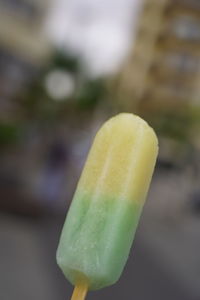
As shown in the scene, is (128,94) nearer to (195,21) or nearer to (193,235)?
(195,21)

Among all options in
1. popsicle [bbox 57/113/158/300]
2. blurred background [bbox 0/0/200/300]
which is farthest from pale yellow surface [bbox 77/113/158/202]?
blurred background [bbox 0/0/200/300]

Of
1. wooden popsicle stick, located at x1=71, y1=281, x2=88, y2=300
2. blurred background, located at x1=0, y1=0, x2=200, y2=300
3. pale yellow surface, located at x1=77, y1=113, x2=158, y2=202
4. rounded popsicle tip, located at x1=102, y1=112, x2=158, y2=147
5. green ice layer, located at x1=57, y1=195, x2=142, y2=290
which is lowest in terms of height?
blurred background, located at x1=0, y1=0, x2=200, y2=300

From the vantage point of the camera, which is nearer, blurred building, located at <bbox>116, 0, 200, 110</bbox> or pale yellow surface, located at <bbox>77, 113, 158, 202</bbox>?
pale yellow surface, located at <bbox>77, 113, 158, 202</bbox>

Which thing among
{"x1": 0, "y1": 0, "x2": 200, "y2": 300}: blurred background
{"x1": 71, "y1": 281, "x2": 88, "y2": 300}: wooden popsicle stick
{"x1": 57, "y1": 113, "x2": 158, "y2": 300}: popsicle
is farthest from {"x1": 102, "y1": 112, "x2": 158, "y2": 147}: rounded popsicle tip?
{"x1": 0, "y1": 0, "x2": 200, "y2": 300}: blurred background

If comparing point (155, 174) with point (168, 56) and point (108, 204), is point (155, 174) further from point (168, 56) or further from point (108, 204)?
point (108, 204)

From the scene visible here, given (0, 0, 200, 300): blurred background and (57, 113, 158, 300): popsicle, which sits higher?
(57, 113, 158, 300): popsicle

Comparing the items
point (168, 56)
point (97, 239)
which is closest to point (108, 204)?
point (97, 239)

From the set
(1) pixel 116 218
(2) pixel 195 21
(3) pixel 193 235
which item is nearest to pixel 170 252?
(3) pixel 193 235

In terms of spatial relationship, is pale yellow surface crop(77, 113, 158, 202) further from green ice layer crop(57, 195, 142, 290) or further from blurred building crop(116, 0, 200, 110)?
blurred building crop(116, 0, 200, 110)
